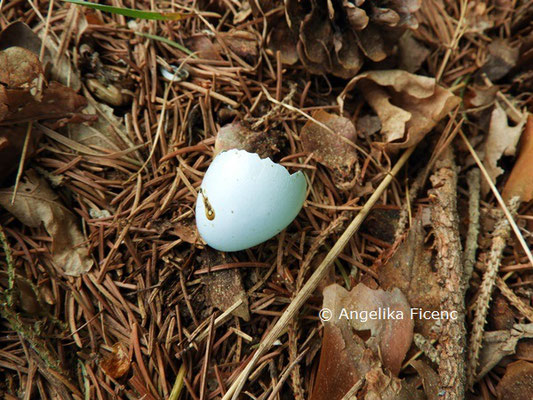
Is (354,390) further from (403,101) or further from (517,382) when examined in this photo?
(403,101)

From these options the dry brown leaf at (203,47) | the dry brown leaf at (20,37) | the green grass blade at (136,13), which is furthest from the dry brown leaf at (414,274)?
the dry brown leaf at (20,37)

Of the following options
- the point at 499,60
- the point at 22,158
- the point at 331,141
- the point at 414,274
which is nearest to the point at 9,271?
the point at 22,158

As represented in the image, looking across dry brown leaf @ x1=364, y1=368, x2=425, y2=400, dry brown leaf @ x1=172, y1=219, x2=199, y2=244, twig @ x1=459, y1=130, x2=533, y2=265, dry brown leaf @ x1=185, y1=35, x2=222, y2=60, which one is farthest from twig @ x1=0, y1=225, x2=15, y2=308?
twig @ x1=459, y1=130, x2=533, y2=265

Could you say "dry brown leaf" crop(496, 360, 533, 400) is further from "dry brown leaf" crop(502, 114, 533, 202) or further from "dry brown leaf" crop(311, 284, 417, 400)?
"dry brown leaf" crop(502, 114, 533, 202)

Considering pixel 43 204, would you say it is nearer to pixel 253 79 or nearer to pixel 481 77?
pixel 253 79

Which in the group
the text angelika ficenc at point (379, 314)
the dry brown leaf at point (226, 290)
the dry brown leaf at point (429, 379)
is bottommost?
the dry brown leaf at point (429, 379)

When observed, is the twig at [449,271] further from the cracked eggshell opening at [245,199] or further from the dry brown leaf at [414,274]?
the cracked eggshell opening at [245,199]
